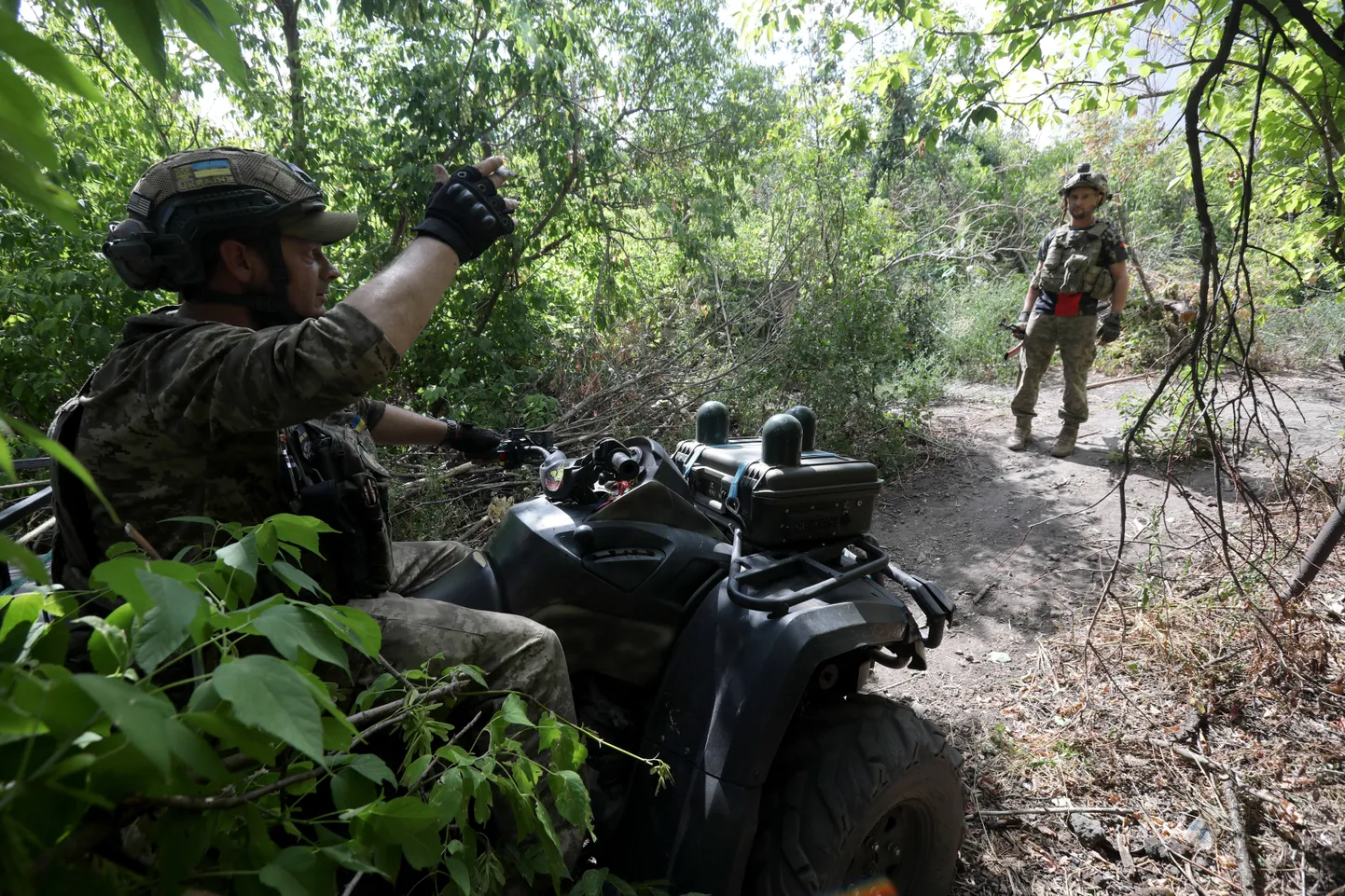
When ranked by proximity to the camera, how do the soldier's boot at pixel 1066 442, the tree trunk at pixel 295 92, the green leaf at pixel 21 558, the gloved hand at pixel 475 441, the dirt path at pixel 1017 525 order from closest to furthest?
the green leaf at pixel 21 558 < the gloved hand at pixel 475 441 < the dirt path at pixel 1017 525 < the tree trunk at pixel 295 92 < the soldier's boot at pixel 1066 442

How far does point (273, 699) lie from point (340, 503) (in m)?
1.21

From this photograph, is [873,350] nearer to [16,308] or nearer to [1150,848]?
[1150,848]

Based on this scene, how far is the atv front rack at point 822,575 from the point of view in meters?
1.64

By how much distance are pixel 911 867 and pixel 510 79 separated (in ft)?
17.6

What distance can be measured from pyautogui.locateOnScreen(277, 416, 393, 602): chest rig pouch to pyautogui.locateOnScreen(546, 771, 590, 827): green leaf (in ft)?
2.91

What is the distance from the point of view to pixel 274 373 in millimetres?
1419

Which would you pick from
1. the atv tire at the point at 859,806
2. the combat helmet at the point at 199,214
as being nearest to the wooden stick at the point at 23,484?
the combat helmet at the point at 199,214

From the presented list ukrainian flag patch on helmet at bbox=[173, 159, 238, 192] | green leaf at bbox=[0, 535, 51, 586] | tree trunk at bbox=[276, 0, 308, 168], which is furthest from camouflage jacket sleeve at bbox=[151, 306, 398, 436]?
tree trunk at bbox=[276, 0, 308, 168]

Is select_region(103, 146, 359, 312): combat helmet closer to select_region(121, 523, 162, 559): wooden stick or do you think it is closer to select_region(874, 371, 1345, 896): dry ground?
select_region(121, 523, 162, 559): wooden stick

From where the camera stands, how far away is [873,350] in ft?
19.8

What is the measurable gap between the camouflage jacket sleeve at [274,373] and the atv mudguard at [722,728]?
104 centimetres

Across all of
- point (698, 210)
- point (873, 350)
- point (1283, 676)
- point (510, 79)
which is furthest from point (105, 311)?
point (1283, 676)

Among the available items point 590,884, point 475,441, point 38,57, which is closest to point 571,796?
point 590,884

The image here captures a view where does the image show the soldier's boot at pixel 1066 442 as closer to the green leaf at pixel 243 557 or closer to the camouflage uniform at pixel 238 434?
the camouflage uniform at pixel 238 434
